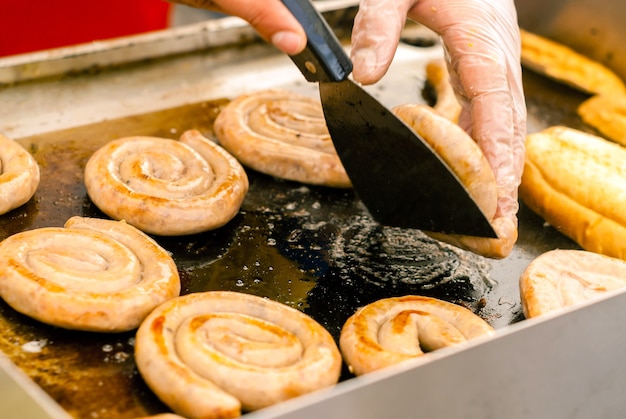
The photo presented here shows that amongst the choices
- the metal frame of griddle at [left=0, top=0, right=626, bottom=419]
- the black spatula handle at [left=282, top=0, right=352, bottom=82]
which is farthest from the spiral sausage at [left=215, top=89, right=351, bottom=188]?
the metal frame of griddle at [left=0, top=0, right=626, bottom=419]

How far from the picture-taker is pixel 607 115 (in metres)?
4.13

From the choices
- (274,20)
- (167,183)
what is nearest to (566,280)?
(274,20)

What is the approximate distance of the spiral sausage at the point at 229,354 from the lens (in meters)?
2.10

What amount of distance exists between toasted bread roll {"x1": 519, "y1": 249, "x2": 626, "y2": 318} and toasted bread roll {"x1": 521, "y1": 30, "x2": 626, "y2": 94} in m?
1.78

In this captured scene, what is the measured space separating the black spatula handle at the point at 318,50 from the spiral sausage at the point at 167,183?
677 mm

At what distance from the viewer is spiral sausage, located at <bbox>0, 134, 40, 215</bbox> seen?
288cm

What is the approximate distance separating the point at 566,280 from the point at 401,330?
2.44 ft

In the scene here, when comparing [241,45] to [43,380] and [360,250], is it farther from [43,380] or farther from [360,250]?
[43,380]

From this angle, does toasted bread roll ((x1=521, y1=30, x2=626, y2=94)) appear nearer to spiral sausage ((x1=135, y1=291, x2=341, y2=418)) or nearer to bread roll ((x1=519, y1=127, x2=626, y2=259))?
bread roll ((x1=519, y1=127, x2=626, y2=259))

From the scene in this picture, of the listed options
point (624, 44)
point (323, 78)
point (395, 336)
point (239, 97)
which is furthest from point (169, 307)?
point (624, 44)

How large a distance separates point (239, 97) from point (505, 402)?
7.14 ft

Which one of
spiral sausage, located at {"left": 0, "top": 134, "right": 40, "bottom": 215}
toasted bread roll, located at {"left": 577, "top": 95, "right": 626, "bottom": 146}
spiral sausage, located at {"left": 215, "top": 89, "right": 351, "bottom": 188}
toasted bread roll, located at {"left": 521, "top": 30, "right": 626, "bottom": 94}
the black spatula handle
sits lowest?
toasted bread roll, located at {"left": 577, "top": 95, "right": 626, "bottom": 146}

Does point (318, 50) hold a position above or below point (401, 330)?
above

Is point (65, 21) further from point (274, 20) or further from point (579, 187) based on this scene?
point (579, 187)
